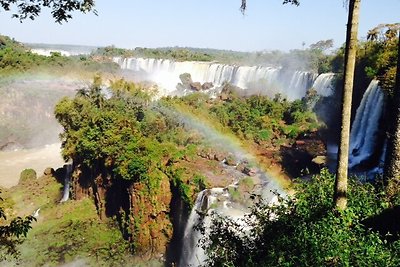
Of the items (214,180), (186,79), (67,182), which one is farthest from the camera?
(186,79)

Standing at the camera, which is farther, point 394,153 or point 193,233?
point 193,233

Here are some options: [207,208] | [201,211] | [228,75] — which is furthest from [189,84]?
[201,211]

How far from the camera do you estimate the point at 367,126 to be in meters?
19.3

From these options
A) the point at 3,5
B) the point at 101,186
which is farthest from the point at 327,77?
the point at 3,5

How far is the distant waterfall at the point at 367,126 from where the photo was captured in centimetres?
1841

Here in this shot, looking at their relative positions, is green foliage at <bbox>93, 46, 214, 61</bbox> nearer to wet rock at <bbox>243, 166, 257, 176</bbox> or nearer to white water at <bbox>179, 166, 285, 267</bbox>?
wet rock at <bbox>243, 166, 257, 176</bbox>

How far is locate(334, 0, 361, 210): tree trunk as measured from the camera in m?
6.10

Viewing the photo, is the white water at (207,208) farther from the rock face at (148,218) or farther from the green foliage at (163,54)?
the green foliage at (163,54)

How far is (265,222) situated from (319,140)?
1809 centimetres

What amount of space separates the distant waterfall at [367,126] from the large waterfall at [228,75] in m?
15.6

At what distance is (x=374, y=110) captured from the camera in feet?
61.1

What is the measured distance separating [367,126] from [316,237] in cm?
1511

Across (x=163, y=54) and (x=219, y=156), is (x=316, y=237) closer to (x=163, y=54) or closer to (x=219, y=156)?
(x=219, y=156)

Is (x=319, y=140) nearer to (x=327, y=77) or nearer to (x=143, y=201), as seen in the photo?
(x=327, y=77)
